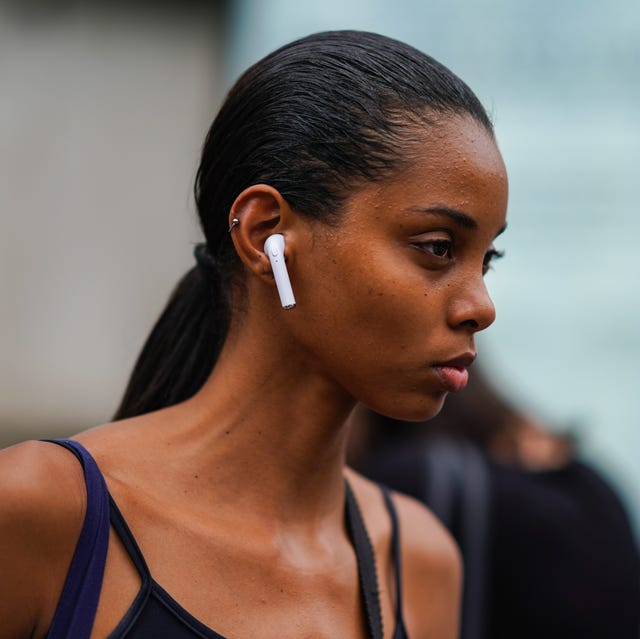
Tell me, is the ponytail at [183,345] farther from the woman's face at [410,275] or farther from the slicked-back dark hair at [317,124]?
the woman's face at [410,275]

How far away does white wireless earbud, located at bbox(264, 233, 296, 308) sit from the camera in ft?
6.97

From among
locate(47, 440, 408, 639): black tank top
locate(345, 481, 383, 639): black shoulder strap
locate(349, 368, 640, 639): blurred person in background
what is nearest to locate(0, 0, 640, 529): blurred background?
locate(349, 368, 640, 639): blurred person in background

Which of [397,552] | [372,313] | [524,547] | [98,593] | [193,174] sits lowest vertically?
[524,547]

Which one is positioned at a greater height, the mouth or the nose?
the nose

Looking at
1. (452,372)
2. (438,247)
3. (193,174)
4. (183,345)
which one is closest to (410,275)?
(438,247)

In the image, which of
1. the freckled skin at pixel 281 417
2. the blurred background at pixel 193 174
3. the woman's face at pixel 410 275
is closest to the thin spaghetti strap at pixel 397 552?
the freckled skin at pixel 281 417

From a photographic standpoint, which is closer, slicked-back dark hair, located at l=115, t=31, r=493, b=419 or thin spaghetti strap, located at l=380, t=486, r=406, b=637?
slicked-back dark hair, located at l=115, t=31, r=493, b=419

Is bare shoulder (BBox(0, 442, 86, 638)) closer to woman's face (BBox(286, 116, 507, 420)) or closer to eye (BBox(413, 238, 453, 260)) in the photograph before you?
woman's face (BBox(286, 116, 507, 420))

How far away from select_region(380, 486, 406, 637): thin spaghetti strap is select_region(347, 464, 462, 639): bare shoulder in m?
0.02

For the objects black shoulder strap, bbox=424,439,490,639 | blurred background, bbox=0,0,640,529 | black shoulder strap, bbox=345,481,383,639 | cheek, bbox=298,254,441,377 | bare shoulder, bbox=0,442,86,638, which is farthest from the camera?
blurred background, bbox=0,0,640,529

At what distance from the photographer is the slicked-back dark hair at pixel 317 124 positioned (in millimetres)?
2156

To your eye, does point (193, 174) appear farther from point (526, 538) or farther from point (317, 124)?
point (317, 124)

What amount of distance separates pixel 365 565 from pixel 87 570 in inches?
25.2

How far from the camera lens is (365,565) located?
7.95 feet
